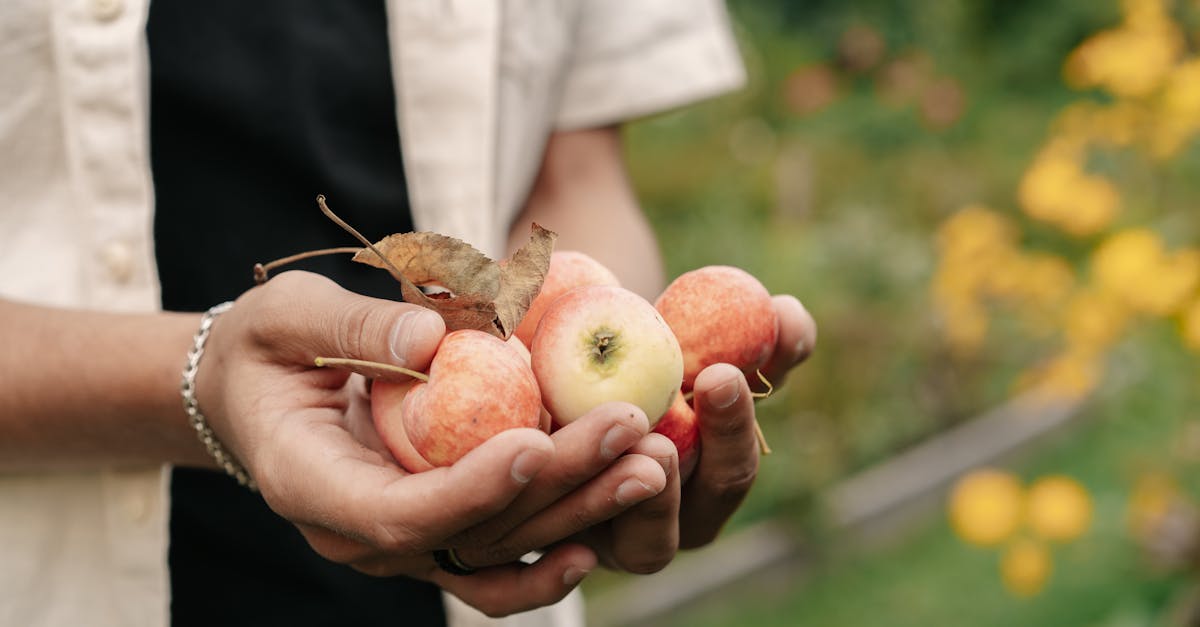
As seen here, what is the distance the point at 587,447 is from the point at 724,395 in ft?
0.50

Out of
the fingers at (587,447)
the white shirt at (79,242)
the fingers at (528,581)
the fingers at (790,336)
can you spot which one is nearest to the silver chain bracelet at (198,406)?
the white shirt at (79,242)

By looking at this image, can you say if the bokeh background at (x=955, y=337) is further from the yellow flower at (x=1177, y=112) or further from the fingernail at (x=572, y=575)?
the fingernail at (x=572, y=575)

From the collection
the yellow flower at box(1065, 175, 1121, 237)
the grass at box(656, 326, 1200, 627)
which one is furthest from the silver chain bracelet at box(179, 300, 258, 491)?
the yellow flower at box(1065, 175, 1121, 237)

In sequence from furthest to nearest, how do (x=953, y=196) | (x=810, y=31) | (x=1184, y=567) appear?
(x=810, y=31) → (x=953, y=196) → (x=1184, y=567)

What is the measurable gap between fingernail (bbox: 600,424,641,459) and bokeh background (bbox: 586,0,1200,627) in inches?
57.8

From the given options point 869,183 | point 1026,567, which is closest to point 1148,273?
point 1026,567

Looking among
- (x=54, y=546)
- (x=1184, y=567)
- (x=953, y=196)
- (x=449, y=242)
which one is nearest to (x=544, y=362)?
(x=449, y=242)

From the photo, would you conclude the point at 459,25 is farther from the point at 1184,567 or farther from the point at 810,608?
the point at 810,608

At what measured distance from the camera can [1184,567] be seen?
246 centimetres

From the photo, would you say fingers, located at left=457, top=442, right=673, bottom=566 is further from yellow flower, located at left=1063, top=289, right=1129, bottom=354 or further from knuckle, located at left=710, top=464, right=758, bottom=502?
yellow flower, located at left=1063, top=289, right=1129, bottom=354

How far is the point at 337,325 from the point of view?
0.97 metres

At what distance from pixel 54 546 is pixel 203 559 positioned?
17 centimetres

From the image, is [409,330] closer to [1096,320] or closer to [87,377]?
[87,377]

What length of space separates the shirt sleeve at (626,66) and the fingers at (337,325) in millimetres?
703
